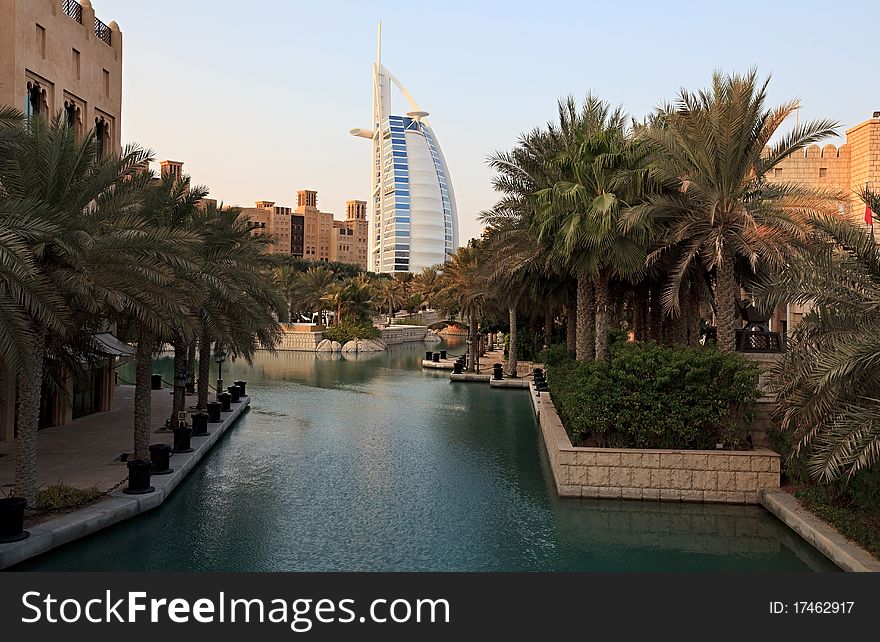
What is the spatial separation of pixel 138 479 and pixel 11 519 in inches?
113

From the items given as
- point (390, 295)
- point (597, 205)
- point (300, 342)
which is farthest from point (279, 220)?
point (597, 205)

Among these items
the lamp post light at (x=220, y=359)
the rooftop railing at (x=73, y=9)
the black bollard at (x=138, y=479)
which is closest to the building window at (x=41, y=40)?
the rooftop railing at (x=73, y=9)

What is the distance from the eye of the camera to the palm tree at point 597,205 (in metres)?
16.1

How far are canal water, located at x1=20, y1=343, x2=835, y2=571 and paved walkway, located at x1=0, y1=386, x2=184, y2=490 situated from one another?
1465 mm

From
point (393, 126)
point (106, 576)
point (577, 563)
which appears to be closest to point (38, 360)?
point (106, 576)

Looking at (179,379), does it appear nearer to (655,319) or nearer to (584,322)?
(584,322)

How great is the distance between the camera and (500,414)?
24.9m

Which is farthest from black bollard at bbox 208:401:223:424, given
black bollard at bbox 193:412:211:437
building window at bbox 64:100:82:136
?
building window at bbox 64:100:82:136

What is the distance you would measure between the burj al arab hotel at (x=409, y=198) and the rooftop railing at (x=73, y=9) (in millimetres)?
143884

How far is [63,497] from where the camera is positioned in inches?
448

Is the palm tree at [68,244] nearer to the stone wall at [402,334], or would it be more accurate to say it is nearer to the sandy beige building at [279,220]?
the stone wall at [402,334]

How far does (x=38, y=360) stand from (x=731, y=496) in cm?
1112

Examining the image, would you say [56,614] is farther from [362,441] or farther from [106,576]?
[362,441]

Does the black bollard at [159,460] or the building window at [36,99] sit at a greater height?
the building window at [36,99]
